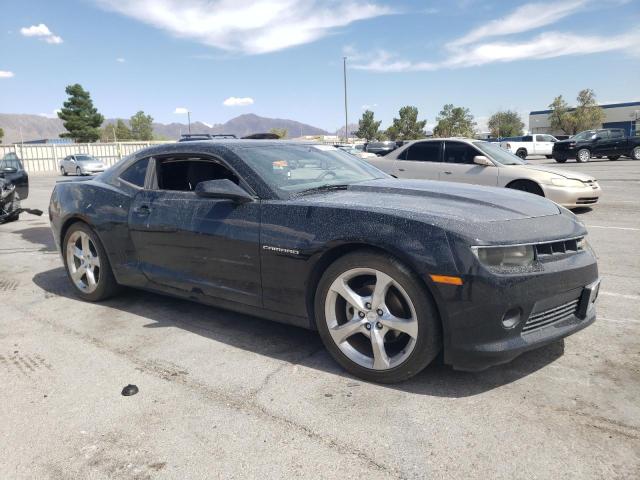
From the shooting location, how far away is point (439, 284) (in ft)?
8.54

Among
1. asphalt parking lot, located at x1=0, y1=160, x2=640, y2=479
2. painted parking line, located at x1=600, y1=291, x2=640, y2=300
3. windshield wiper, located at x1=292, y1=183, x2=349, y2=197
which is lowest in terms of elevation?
asphalt parking lot, located at x1=0, y1=160, x2=640, y2=479

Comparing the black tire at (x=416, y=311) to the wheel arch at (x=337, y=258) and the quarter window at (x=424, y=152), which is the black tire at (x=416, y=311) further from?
the quarter window at (x=424, y=152)

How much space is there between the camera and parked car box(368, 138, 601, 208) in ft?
29.4

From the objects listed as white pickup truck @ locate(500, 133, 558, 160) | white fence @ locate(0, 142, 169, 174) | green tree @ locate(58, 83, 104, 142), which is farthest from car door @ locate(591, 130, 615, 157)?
green tree @ locate(58, 83, 104, 142)

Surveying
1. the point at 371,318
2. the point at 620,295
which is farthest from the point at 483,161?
the point at 371,318

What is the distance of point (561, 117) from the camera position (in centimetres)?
7381

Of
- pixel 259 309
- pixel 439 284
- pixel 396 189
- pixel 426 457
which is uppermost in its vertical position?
pixel 396 189

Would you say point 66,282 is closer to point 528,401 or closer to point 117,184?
point 117,184

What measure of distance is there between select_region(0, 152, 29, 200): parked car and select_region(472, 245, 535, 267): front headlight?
9971 millimetres

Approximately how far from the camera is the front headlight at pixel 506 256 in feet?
8.48

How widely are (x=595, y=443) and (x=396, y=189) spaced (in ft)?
6.15

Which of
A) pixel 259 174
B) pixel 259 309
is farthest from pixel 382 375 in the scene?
pixel 259 174

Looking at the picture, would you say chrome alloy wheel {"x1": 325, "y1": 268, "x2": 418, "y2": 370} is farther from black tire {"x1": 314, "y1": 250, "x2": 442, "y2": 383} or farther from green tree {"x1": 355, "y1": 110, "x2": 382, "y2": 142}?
green tree {"x1": 355, "y1": 110, "x2": 382, "y2": 142}

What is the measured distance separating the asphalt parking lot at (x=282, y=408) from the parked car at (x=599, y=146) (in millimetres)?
24138
